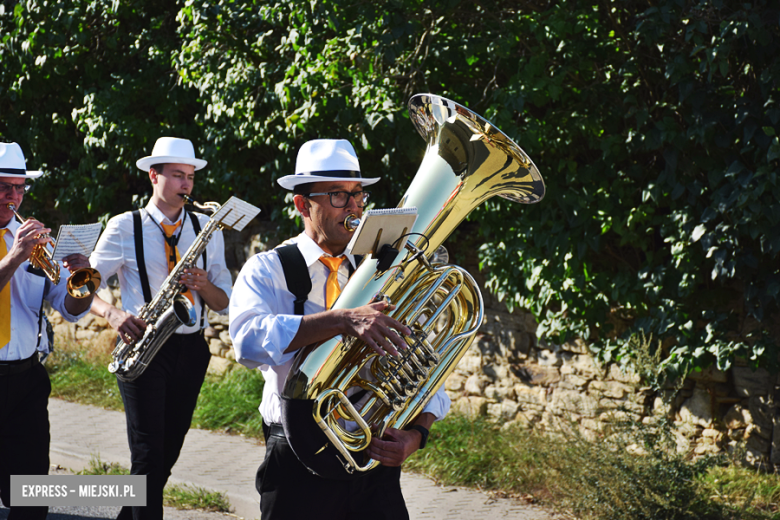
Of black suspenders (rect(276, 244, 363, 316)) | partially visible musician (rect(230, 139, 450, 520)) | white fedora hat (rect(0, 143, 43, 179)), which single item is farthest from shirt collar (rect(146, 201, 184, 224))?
black suspenders (rect(276, 244, 363, 316))

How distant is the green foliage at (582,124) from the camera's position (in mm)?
4746

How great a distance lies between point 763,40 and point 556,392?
301cm

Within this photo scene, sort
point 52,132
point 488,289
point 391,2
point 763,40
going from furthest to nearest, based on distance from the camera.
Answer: point 52,132 < point 488,289 < point 391,2 < point 763,40

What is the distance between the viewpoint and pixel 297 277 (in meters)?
2.62

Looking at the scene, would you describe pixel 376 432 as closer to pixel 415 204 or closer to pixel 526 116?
pixel 415 204

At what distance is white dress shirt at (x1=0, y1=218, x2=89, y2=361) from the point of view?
146 inches

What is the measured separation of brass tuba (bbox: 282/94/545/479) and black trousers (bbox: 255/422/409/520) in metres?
0.10

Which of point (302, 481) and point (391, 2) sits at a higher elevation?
point (391, 2)

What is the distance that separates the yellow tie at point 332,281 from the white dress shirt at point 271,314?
0.6 inches

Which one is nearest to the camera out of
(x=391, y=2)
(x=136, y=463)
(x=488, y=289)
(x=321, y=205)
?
(x=321, y=205)

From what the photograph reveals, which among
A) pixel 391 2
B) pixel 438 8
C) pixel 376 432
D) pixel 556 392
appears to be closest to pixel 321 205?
pixel 376 432

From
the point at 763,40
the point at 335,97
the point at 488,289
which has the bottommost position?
the point at 488,289

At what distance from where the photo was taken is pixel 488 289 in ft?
21.4

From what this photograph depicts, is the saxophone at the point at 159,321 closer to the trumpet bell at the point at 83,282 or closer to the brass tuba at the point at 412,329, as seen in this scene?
the trumpet bell at the point at 83,282
